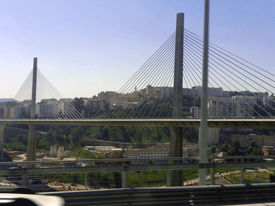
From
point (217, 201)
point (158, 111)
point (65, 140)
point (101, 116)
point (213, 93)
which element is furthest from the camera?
point (65, 140)

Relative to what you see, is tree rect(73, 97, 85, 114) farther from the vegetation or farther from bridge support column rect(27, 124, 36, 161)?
the vegetation

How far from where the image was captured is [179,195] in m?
5.10

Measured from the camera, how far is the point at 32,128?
39.1m

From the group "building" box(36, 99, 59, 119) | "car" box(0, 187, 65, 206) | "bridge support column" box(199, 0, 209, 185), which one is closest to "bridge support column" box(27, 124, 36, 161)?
"building" box(36, 99, 59, 119)

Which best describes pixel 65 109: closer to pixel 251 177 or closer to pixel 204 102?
pixel 204 102

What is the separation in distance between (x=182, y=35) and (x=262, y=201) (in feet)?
68.5

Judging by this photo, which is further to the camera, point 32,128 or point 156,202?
point 32,128

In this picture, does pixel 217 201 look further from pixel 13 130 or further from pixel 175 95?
pixel 13 130

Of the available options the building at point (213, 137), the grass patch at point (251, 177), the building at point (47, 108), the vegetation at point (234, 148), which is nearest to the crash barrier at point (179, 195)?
the grass patch at point (251, 177)

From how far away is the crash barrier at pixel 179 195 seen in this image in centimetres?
465

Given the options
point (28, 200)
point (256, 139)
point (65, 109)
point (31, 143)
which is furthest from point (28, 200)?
point (65, 109)

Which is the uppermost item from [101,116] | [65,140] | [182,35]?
[182,35]

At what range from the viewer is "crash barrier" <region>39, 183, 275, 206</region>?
15.3 ft

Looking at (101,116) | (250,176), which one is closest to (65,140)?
(101,116)
